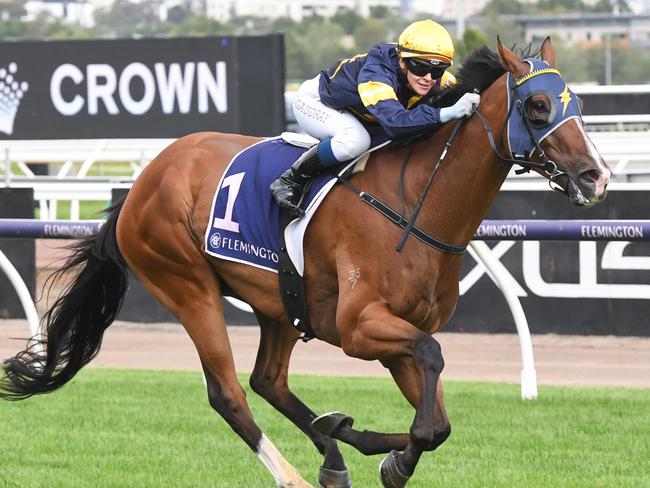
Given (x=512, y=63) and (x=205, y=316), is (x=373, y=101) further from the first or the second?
(x=205, y=316)

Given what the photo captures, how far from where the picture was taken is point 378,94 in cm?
504

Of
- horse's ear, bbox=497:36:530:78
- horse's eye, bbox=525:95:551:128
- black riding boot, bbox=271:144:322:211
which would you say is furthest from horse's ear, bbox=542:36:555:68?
black riding boot, bbox=271:144:322:211

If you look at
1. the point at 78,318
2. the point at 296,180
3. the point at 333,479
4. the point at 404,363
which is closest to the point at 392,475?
the point at 404,363

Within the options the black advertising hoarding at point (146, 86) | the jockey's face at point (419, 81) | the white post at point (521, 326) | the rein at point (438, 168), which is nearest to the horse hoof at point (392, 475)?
the rein at point (438, 168)

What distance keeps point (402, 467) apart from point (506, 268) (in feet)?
17.2

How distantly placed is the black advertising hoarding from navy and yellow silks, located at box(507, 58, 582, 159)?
9571 mm

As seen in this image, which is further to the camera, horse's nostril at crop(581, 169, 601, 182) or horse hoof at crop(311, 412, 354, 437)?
horse hoof at crop(311, 412, 354, 437)

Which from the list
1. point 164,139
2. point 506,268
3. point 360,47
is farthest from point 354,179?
point 360,47

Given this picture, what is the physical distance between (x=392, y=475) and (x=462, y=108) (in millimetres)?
1402

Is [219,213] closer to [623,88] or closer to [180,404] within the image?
[180,404]

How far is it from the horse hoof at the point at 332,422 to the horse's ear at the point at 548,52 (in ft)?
5.28

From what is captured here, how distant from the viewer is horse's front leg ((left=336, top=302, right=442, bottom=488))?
4.76m

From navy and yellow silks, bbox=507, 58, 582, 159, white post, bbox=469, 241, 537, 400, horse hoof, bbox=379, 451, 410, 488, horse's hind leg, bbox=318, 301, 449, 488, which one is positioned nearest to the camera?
navy and yellow silks, bbox=507, 58, 582, 159

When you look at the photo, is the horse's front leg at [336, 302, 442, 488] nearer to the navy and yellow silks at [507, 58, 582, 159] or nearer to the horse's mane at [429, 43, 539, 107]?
the navy and yellow silks at [507, 58, 582, 159]
